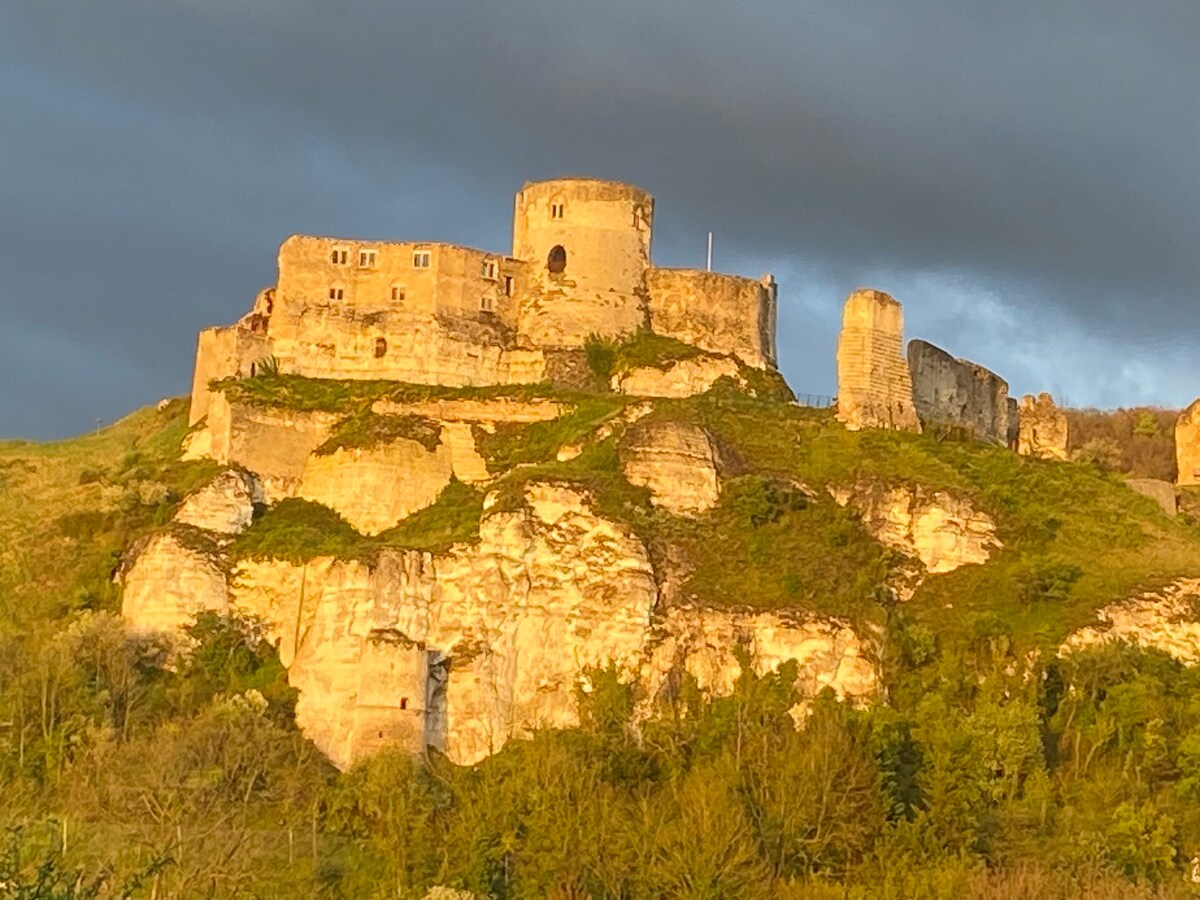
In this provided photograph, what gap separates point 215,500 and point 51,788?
29.2ft

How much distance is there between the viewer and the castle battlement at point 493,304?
59.4m

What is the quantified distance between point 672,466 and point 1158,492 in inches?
576

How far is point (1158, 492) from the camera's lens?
201 feet

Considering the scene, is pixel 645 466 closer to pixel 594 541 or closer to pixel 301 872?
pixel 594 541

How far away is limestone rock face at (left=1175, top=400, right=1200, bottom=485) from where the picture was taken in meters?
71.6

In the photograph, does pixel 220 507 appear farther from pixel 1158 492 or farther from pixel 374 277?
pixel 1158 492

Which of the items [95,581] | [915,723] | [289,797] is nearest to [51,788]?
[289,797]

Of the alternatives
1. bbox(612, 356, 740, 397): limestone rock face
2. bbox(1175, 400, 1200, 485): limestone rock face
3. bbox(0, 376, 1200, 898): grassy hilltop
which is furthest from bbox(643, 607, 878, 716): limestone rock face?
bbox(1175, 400, 1200, 485): limestone rock face

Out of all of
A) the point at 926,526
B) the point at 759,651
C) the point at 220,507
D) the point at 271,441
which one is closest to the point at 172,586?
the point at 220,507

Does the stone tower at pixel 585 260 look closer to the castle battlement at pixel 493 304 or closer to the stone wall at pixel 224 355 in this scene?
the castle battlement at pixel 493 304

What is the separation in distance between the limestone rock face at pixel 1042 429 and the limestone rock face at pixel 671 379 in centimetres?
1037

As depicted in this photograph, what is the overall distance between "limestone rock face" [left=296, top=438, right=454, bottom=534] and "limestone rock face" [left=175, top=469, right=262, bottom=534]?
5.85 feet

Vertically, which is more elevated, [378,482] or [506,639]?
[378,482]

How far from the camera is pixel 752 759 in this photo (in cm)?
4522
